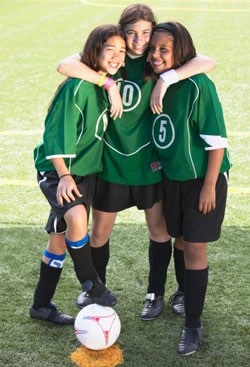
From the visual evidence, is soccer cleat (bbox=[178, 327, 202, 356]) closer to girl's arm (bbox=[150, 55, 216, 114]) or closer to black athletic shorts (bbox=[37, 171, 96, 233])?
black athletic shorts (bbox=[37, 171, 96, 233])

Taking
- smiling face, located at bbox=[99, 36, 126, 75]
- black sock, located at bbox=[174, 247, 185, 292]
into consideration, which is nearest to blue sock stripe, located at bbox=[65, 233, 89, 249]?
black sock, located at bbox=[174, 247, 185, 292]

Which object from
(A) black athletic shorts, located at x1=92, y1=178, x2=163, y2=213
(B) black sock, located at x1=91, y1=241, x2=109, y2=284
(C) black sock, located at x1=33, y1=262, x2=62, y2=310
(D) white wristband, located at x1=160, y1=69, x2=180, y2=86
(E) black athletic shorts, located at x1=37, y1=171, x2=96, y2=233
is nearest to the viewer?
(D) white wristband, located at x1=160, y1=69, x2=180, y2=86

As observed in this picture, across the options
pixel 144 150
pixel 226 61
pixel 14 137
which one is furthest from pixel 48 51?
pixel 144 150

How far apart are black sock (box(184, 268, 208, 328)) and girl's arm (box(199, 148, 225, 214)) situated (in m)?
0.34

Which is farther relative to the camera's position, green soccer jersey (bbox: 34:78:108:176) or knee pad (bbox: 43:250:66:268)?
knee pad (bbox: 43:250:66:268)

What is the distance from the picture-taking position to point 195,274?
365cm

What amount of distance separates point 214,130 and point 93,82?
0.61 metres

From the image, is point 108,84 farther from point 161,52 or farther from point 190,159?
point 190,159

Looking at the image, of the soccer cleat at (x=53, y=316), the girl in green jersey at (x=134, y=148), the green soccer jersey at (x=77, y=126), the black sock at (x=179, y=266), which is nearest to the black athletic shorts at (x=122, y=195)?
the girl in green jersey at (x=134, y=148)

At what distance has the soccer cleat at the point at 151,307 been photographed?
4.01 m

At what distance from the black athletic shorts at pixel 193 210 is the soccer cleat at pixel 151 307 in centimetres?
58

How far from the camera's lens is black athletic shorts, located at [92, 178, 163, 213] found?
12.3 ft

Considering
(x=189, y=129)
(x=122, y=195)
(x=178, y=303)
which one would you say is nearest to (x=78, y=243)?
(x=122, y=195)

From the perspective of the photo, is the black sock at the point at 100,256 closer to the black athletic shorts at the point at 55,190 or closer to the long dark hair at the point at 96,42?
the black athletic shorts at the point at 55,190
